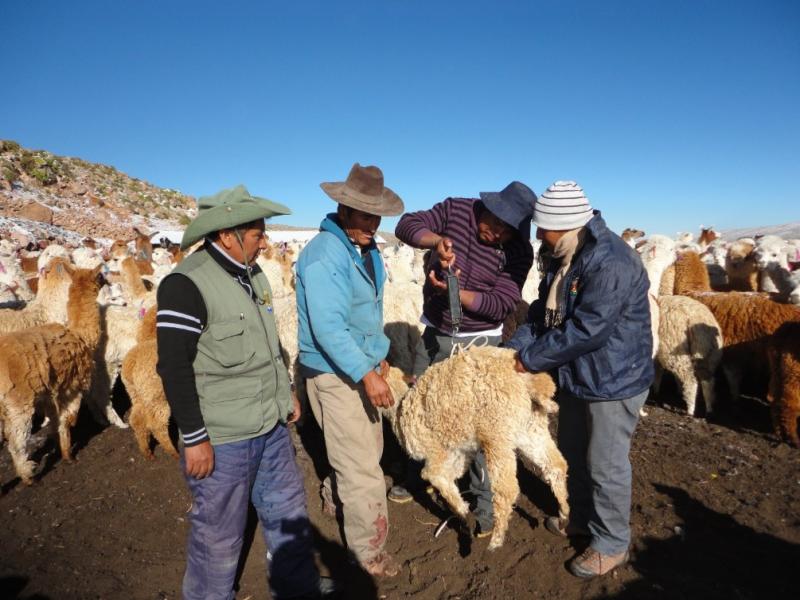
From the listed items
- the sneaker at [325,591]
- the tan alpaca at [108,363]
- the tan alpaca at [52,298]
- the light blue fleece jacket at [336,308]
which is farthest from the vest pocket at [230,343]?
the tan alpaca at [52,298]

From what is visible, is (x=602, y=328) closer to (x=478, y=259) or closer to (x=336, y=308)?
(x=478, y=259)

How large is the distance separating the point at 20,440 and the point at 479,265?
16.1 feet

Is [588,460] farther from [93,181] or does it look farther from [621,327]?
[93,181]

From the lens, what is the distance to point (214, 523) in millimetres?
2406

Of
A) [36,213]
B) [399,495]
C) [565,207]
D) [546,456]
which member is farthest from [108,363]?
[36,213]

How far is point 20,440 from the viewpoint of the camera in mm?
4379

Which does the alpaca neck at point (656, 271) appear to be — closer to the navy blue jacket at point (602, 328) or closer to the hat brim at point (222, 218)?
the navy blue jacket at point (602, 328)

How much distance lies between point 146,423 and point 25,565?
1548mm

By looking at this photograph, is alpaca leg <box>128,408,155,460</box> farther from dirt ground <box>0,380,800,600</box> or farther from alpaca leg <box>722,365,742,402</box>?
alpaca leg <box>722,365,742,402</box>

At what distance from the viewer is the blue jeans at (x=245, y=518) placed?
2398 millimetres

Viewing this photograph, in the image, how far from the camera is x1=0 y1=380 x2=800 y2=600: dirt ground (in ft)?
9.96

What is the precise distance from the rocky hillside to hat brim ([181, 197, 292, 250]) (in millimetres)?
25880

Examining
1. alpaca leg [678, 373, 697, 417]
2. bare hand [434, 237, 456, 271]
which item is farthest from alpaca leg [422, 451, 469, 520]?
alpaca leg [678, 373, 697, 417]

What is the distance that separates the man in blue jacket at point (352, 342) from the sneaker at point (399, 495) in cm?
87
